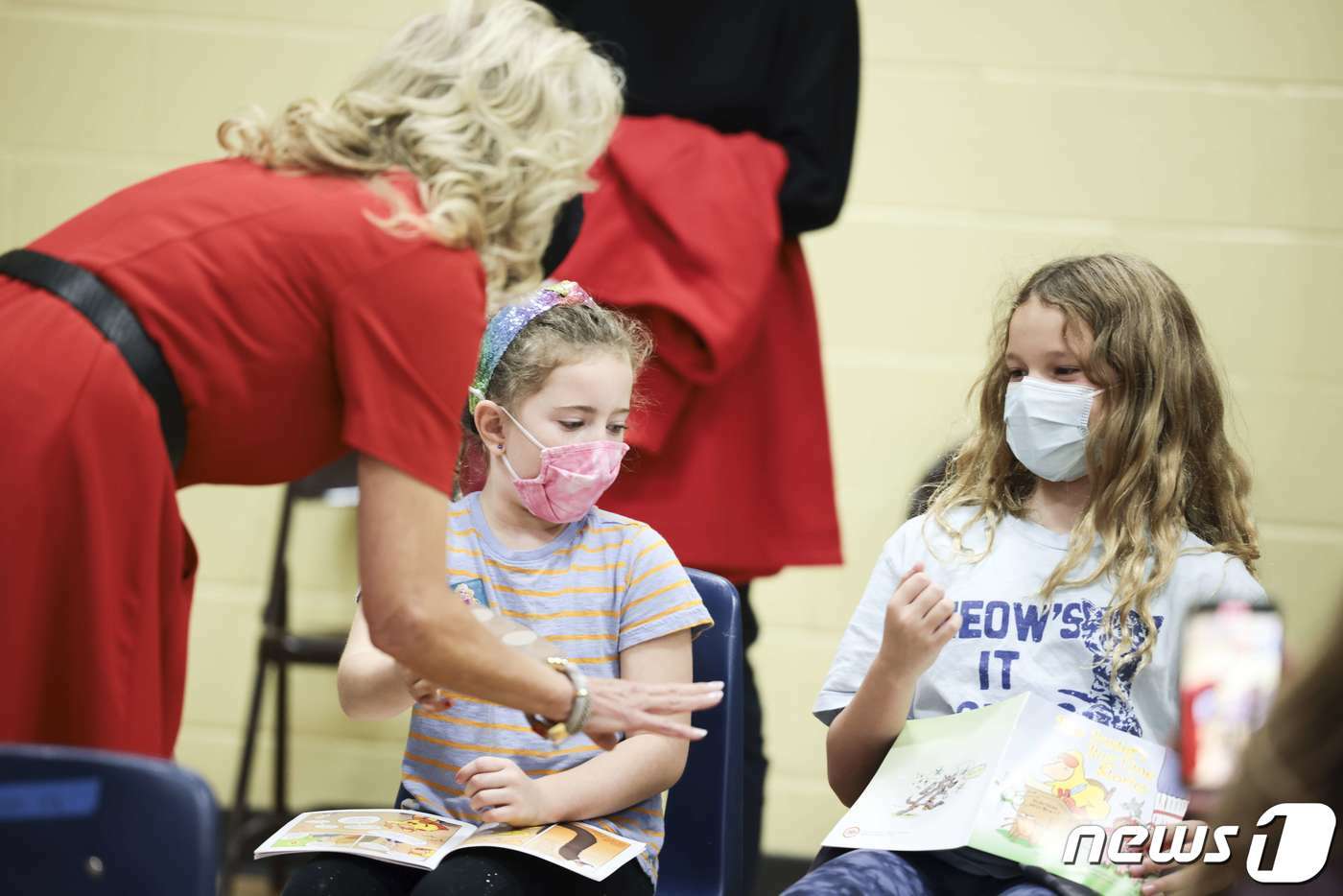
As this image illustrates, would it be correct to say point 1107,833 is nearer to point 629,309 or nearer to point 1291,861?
point 1291,861

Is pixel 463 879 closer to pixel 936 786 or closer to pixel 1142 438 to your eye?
pixel 936 786

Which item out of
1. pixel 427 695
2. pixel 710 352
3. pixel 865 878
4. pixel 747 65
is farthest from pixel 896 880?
pixel 747 65

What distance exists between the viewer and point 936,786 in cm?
161

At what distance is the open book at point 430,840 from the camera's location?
1.54 metres

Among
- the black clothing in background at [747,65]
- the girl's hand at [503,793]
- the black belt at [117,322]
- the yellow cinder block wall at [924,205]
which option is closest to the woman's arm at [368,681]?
the girl's hand at [503,793]

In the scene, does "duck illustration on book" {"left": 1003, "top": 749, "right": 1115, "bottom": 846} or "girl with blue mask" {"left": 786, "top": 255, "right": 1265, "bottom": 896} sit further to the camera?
"girl with blue mask" {"left": 786, "top": 255, "right": 1265, "bottom": 896}

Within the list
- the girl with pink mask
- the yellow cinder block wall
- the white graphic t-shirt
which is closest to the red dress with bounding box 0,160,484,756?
the girl with pink mask

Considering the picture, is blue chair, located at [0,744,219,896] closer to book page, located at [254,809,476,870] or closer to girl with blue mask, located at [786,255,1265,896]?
book page, located at [254,809,476,870]

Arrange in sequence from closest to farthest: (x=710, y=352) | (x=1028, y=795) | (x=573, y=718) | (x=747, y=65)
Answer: (x=573, y=718), (x=1028, y=795), (x=710, y=352), (x=747, y=65)

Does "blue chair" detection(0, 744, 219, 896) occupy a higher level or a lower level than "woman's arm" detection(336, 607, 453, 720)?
higher

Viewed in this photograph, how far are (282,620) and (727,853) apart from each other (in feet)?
6.40

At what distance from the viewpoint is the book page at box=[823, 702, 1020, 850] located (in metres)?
1.54

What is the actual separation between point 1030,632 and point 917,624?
0.19m

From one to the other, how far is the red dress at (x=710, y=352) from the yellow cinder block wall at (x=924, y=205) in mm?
1178
